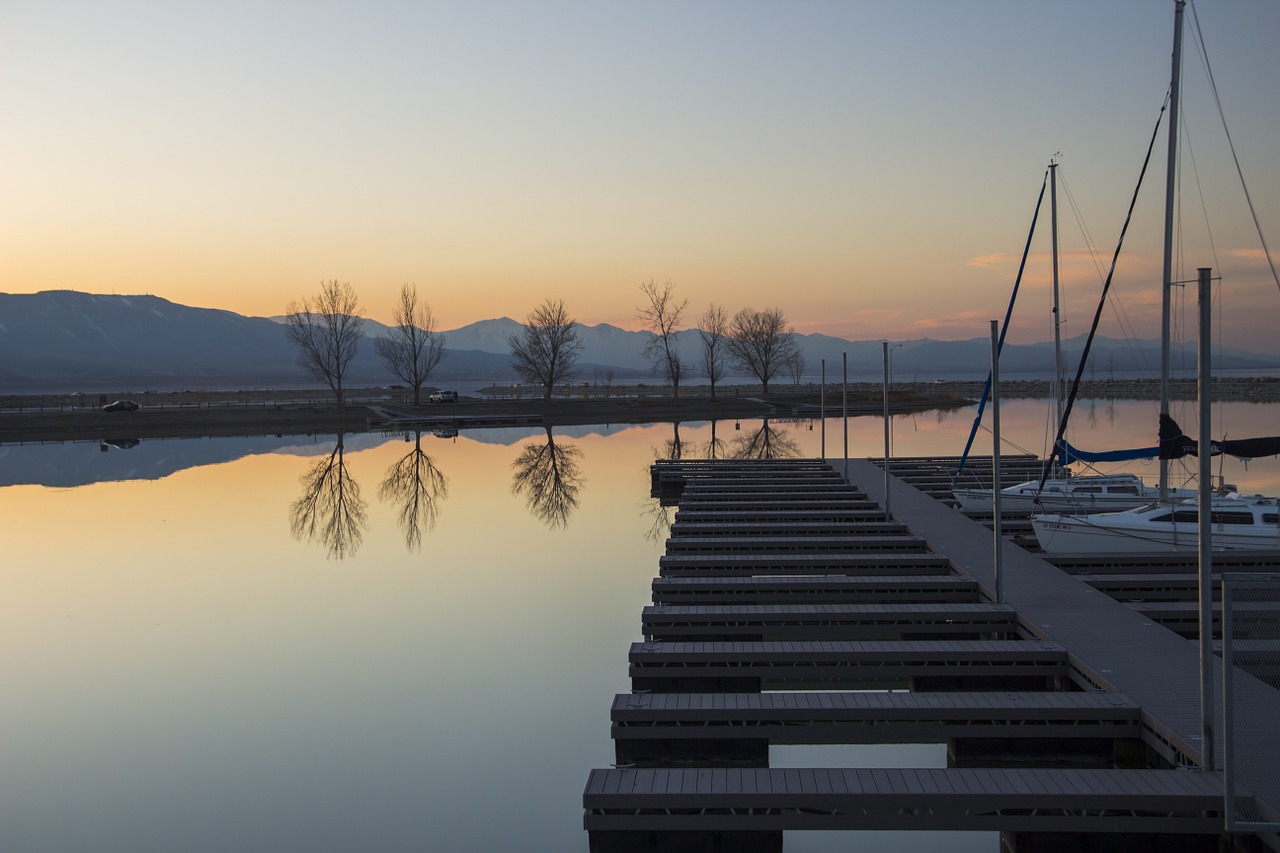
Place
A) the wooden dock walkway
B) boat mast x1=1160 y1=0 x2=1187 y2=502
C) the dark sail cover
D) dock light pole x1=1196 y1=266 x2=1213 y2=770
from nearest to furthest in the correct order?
dock light pole x1=1196 y1=266 x2=1213 y2=770 < the wooden dock walkway < the dark sail cover < boat mast x1=1160 y1=0 x2=1187 y2=502

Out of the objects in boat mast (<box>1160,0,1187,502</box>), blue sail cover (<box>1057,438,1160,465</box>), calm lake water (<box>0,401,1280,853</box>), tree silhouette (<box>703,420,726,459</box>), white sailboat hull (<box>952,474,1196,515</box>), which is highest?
boat mast (<box>1160,0,1187,502</box>)

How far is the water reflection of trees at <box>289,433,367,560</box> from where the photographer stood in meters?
24.2

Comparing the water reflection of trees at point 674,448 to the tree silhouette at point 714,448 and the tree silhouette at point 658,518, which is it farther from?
the tree silhouette at point 658,518

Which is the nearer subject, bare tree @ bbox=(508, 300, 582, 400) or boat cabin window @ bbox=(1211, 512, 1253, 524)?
boat cabin window @ bbox=(1211, 512, 1253, 524)

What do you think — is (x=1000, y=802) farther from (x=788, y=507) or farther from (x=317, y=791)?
(x=788, y=507)

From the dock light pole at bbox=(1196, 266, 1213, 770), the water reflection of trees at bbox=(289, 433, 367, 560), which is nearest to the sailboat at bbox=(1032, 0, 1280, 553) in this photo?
the dock light pole at bbox=(1196, 266, 1213, 770)

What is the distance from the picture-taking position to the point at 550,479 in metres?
34.9

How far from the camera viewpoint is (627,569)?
20.5 meters

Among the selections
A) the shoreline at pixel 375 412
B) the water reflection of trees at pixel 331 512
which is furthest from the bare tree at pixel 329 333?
the water reflection of trees at pixel 331 512

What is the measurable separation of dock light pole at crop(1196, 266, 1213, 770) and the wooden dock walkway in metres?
0.84

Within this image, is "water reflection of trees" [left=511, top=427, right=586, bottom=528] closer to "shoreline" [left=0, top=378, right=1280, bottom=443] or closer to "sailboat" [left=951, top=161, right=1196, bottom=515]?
"sailboat" [left=951, top=161, right=1196, bottom=515]

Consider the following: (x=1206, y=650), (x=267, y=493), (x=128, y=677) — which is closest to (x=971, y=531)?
(x=1206, y=650)

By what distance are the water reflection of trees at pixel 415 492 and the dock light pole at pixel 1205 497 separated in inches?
704

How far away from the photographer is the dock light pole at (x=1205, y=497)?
751 cm
